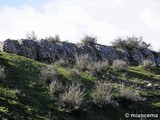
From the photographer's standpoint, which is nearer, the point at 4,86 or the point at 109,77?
the point at 4,86

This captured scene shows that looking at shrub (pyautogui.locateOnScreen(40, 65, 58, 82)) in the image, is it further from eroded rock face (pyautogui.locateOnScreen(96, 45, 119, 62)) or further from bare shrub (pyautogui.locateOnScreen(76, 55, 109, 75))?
eroded rock face (pyautogui.locateOnScreen(96, 45, 119, 62))

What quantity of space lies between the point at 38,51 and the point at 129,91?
25.1 ft

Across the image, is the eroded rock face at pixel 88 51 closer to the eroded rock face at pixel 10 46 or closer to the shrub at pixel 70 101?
the eroded rock face at pixel 10 46

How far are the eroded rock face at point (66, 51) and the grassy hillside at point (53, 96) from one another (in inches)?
66.7

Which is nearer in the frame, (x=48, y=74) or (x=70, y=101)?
(x=70, y=101)

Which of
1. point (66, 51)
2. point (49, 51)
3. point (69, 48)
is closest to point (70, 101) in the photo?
point (49, 51)

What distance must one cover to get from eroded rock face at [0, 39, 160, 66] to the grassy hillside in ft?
5.56

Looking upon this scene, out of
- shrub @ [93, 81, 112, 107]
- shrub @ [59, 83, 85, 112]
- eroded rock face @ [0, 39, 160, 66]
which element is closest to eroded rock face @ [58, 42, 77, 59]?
eroded rock face @ [0, 39, 160, 66]

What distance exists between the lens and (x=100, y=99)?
587 inches

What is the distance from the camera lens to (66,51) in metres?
23.4

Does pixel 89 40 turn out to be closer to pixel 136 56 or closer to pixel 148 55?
pixel 136 56

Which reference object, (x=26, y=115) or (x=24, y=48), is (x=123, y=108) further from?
(x=24, y=48)

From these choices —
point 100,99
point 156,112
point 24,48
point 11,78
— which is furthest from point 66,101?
point 24,48

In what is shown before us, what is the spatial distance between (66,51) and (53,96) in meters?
9.17
